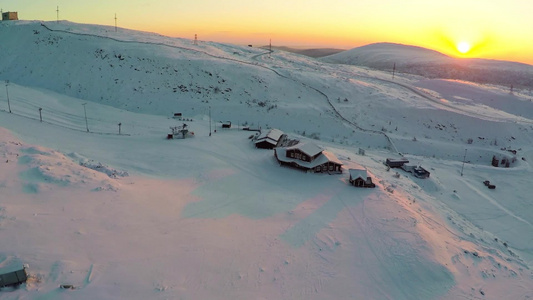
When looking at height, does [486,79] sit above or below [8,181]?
above

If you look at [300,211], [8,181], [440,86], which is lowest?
[300,211]

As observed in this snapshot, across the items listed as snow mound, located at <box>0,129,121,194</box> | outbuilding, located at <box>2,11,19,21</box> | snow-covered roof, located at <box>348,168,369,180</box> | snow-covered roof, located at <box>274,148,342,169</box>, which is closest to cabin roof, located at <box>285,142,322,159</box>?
snow-covered roof, located at <box>274,148,342,169</box>

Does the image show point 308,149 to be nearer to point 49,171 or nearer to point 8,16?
point 49,171

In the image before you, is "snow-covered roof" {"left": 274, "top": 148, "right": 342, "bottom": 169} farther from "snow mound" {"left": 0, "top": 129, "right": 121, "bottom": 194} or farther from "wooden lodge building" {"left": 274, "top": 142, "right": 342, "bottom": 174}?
"snow mound" {"left": 0, "top": 129, "right": 121, "bottom": 194}

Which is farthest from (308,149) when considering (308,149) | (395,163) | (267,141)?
(395,163)

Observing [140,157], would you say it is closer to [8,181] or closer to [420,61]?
[8,181]

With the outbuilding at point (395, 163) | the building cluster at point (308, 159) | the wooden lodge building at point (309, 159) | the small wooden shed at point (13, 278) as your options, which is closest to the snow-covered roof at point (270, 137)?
the building cluster at point (308, 159)

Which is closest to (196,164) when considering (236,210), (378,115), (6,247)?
(236,210)
